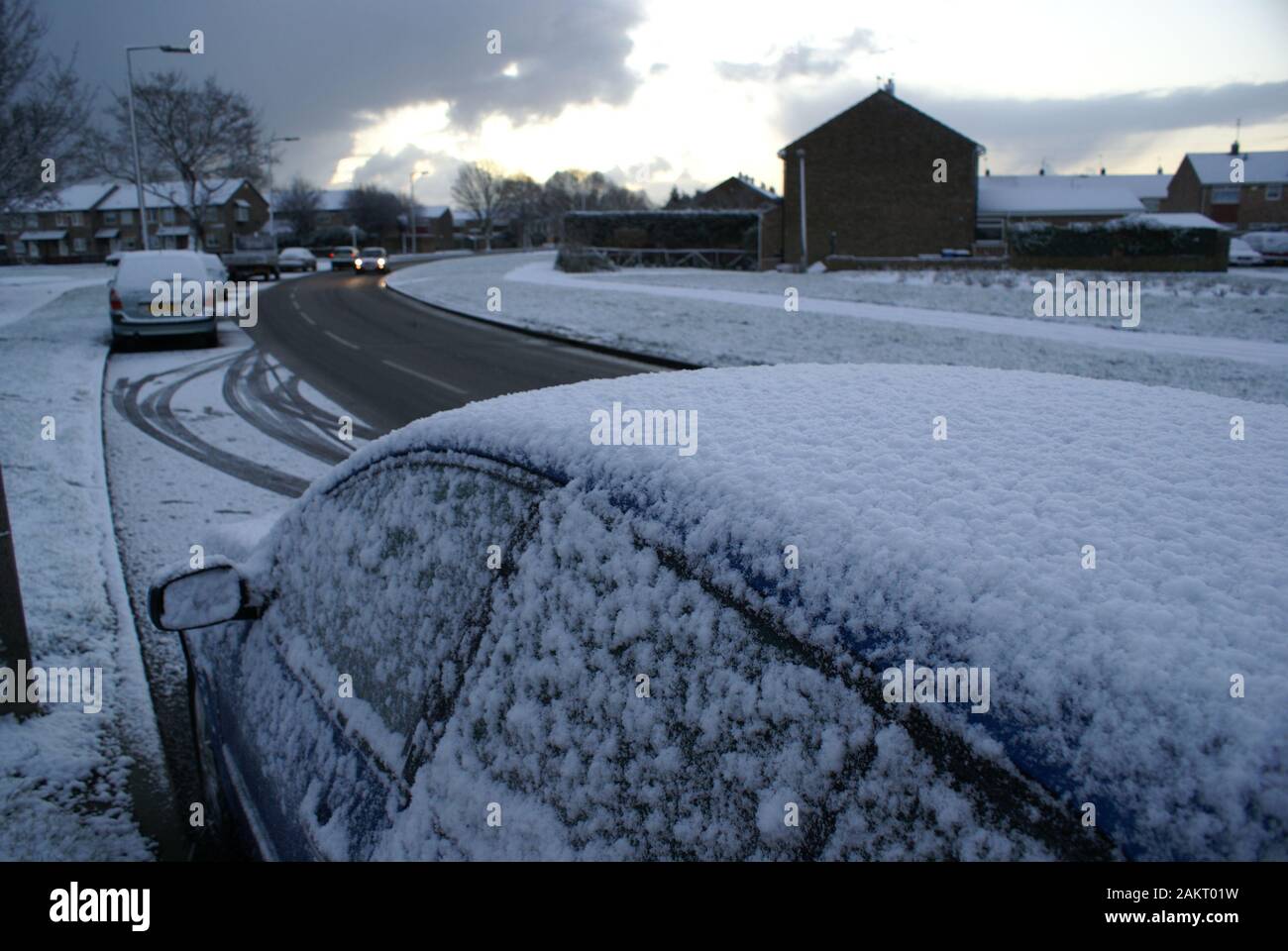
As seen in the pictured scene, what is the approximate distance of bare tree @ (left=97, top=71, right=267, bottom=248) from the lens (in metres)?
52.8

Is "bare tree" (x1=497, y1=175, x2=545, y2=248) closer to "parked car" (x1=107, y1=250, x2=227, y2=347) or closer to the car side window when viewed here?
"parked car" (x1=107, y1=250, x2=227, y2=347)

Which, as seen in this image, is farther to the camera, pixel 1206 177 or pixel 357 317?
pixel 1206 177

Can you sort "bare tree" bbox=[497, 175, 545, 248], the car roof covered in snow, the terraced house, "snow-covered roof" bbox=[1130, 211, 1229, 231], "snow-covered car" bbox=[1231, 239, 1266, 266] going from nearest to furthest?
the car roof covered in snow, "snow-covered roof" bbox=[1130, 211, 1229, 231], "snow-covered car" bbox=[1231, 239, 1266, 266], the terraced house, "bare tree" bbox=[497, 175, 545, 248]

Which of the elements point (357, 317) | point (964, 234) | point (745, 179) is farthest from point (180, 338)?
point (745, 179)

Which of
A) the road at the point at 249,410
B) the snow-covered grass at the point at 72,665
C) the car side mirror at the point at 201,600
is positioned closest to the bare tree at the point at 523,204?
the road at the point at 249,410

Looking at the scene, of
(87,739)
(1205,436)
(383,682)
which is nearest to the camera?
(1205,436)

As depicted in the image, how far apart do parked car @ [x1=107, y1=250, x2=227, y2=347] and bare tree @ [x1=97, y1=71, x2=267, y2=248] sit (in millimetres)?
41919

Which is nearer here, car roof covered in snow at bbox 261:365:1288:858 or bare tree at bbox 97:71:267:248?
car roof covered in snow at bbox 261:365:1288:858

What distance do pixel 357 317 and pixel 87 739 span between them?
2070 cm

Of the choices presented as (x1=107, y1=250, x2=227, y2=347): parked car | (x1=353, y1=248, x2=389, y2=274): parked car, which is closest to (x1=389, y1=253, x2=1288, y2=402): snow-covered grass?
(x1=107, y1=250, x2=227, y2=347): parked car

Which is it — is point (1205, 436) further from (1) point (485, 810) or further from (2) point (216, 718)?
(2) point (216, 718)

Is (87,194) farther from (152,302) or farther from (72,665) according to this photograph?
(72,665)

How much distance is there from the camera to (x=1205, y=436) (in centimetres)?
180

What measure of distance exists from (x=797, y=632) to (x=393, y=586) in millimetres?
1105
